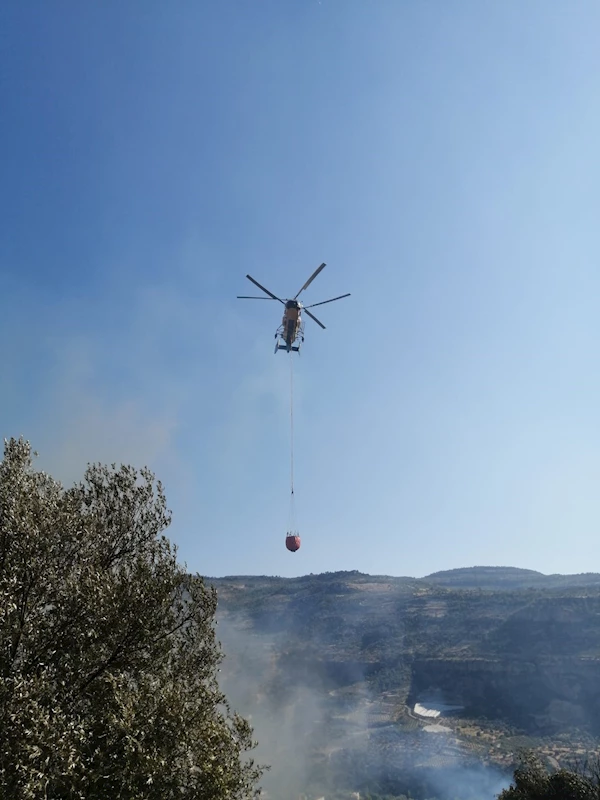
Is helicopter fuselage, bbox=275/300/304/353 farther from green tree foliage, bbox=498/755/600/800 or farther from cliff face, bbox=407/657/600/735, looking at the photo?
cliff face, bbox=407/657/600/735

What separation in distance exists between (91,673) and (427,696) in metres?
159

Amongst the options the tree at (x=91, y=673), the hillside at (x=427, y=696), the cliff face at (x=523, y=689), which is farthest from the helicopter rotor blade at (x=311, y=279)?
the cliff face at (x=523, y=689)

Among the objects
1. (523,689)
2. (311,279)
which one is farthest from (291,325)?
(523,689)

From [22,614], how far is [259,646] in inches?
7855

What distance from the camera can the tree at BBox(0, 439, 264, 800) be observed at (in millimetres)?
12930

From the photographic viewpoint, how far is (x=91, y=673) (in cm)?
1563

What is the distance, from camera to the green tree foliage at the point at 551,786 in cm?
3450

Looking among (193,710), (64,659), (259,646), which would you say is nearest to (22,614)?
(64,659)

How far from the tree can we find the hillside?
103 m

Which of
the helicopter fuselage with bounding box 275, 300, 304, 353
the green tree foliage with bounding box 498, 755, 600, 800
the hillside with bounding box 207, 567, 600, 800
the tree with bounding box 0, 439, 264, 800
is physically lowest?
the hillside with bounding box 207, 567, 600, 800

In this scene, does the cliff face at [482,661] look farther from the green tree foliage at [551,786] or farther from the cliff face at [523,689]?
the green tree foliage at [551,786]

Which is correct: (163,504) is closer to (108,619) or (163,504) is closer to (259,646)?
(108,619)

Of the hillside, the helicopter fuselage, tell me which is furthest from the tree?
the hillside

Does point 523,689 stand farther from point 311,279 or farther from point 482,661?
point 311,279
